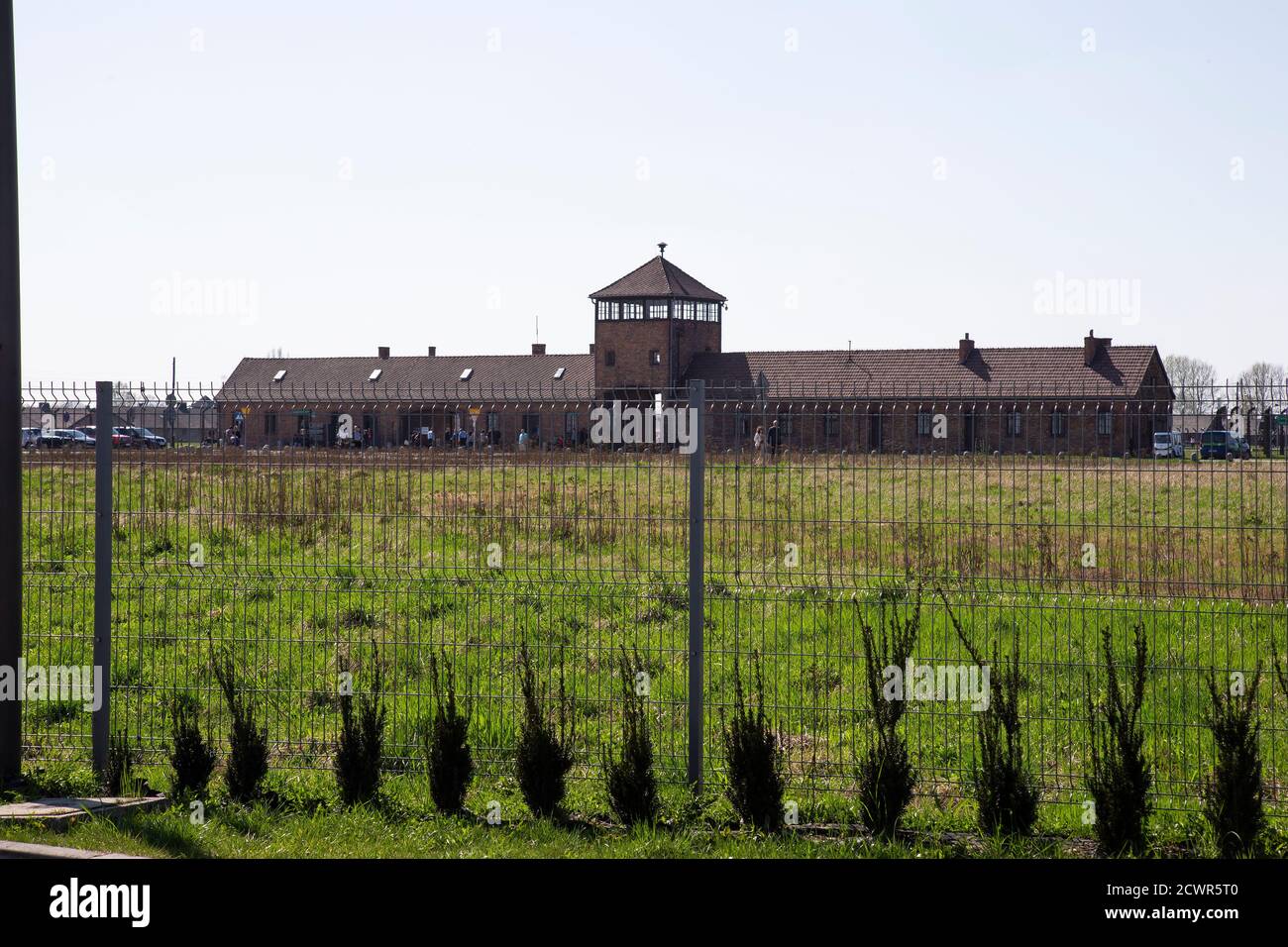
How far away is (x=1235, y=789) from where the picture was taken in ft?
22.6

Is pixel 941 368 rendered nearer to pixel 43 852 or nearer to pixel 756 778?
pixel 756 778

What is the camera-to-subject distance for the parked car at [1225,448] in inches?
299

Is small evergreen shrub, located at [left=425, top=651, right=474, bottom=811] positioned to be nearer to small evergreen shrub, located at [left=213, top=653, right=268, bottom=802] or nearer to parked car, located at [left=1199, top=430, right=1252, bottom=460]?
small evergreen shrub, located at [left=213, top=653, right=268, bottom=802]

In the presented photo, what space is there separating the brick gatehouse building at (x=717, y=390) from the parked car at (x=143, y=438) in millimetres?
451

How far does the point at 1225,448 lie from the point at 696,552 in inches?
126

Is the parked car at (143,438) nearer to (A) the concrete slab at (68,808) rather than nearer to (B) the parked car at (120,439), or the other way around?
(B) the parked car at (120,439)

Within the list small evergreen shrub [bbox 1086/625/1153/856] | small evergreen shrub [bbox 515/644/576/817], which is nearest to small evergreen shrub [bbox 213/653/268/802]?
small evergreen shrub [bbox 515/644/576/817]

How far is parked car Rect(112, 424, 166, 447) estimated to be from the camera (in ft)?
29.3

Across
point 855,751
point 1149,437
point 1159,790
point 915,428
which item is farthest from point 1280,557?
point 855,751

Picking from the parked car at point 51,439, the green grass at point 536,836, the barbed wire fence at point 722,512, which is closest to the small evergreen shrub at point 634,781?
the green grass at point 536,836

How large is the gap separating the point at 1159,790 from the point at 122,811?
617 cm

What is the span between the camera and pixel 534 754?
7.82 meters
